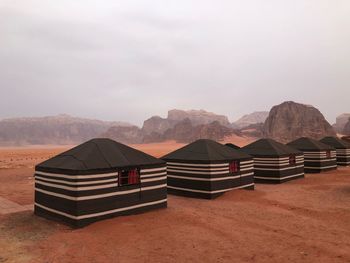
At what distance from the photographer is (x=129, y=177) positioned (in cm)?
1170

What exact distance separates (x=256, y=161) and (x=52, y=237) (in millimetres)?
16236

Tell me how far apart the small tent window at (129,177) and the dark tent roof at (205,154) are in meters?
4.67

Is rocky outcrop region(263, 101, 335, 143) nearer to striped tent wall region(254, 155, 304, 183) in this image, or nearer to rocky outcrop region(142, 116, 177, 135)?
striped tent wall region(254, 155, 304, 183)

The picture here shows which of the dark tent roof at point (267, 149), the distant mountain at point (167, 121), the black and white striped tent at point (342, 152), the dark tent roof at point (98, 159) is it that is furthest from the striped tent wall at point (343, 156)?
the distant mountain at point (167, 121)

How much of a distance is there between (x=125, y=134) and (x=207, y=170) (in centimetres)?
15218

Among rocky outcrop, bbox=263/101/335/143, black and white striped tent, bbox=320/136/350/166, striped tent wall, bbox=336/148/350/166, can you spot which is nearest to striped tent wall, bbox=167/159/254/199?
black and white striped tent, bbox=320/136/350/166

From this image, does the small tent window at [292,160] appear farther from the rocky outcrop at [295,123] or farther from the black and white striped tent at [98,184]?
the rocky outcrop at [295,123]

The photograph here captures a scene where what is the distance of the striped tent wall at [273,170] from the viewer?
21.2 m

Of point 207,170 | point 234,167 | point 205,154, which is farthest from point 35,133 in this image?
point 207,170

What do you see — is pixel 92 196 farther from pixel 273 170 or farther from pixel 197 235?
pixel 273 170

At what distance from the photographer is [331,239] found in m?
8.98

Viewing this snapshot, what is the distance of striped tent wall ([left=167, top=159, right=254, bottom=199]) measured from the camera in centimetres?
1533

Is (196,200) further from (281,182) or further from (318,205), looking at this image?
(281,182)

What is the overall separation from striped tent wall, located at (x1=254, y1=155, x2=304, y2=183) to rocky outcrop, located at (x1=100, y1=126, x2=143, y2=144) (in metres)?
139
